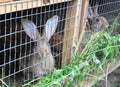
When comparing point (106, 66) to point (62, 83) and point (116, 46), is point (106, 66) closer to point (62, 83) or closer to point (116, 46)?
point (116, 46)

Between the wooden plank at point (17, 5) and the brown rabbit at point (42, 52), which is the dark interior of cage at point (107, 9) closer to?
the brown rabbit at point (42, 52)

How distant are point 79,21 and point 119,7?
65.1 inches

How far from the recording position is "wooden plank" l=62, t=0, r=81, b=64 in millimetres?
3315

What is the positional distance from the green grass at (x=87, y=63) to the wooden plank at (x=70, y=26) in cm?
14

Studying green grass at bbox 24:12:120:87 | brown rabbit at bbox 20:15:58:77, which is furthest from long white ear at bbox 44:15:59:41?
green grass at bbox 24:12:120:87

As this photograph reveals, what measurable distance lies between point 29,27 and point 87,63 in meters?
0.74

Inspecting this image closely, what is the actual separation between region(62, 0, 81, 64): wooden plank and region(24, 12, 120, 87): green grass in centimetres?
14

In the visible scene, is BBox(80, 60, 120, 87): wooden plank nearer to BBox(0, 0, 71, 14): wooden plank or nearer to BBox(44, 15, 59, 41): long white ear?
BBox(44, 15, 59, 41): long white ear

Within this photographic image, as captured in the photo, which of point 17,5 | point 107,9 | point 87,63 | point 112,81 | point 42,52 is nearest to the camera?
point 17,5

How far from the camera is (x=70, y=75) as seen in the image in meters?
2.90

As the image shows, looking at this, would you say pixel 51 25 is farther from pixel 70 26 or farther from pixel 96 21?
pixel 96 21

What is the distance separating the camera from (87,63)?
3.07m

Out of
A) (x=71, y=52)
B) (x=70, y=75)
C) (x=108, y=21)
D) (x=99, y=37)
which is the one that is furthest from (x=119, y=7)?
(x=70, y=75)

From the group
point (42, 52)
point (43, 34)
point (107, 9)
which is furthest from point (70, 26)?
point (107, 9)
